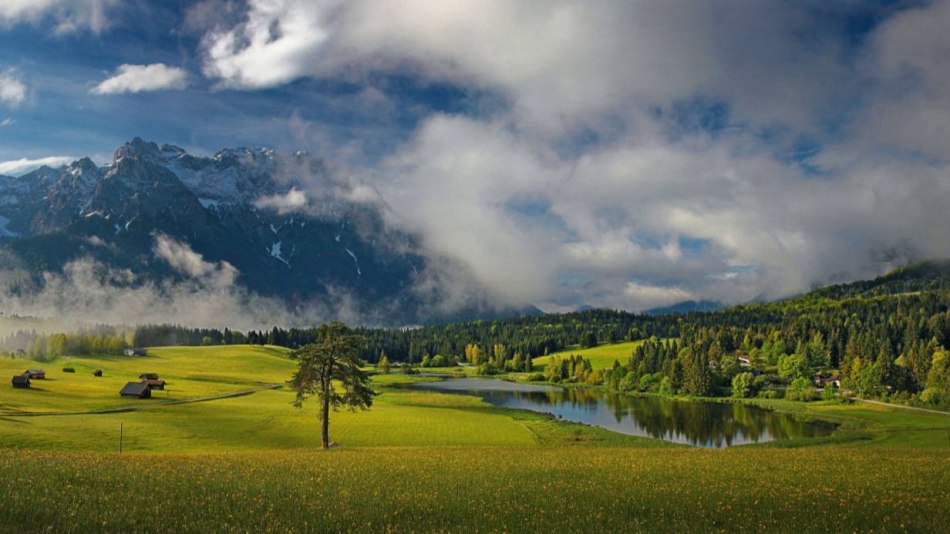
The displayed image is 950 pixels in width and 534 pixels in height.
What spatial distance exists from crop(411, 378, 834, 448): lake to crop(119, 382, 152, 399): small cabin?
218 ft

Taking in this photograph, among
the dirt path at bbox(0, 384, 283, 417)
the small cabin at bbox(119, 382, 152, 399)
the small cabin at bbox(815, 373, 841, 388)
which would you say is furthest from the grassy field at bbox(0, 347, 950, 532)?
the small cabin at bbox(815, 373, 841, 388)

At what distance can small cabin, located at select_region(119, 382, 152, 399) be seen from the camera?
9406cm

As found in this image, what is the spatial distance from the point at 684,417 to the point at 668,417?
3.21 m

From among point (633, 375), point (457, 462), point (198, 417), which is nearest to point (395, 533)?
point (457, 462)

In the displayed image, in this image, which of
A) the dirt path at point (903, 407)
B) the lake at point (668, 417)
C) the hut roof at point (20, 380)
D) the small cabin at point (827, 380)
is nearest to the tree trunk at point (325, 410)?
the lake at point (668, 417)

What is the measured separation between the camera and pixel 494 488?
75.5ft

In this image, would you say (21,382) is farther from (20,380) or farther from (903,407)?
(903,407)

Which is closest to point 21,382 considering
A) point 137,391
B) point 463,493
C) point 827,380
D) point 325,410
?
point 137,391

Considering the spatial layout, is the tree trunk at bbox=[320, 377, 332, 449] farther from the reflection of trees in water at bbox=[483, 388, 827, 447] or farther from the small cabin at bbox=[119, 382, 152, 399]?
the small cabin at bbox=[119, 382, 152, 399]

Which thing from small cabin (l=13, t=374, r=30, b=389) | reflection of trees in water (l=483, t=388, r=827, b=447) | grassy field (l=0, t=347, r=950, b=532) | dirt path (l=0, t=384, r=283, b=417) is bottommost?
reflection of trees in water (l=483, t=388, r=827, b=447)

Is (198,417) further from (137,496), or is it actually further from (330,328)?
(137,496)

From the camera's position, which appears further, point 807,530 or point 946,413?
point 946,413

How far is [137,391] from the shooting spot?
3728 inches

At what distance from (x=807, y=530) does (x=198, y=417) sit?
7658 cm
